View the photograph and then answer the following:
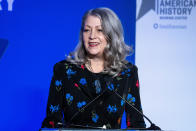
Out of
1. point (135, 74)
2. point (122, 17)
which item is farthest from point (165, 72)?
point (135, 74)

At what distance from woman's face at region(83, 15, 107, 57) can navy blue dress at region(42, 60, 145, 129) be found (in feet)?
0.37

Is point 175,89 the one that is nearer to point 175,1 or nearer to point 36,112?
point 175,1

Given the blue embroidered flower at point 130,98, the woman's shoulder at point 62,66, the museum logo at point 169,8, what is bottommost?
the blue embroidered flower at point 130,98

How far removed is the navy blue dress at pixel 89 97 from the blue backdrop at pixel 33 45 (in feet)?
2.33

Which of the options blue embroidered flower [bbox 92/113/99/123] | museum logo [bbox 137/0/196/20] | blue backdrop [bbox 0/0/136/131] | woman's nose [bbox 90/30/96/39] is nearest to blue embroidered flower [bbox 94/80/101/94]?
blue embroidered flower [bbox 92/113/99/123]

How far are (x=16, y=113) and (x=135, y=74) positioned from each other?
1.03m

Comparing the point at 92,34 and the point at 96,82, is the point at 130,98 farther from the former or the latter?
the point at 92,34

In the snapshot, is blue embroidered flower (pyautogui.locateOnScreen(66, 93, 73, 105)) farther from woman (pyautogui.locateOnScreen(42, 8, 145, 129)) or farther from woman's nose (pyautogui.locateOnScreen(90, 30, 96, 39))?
woman's nose (pyautogui.locateOnScreen(90, 30, 96, 39))

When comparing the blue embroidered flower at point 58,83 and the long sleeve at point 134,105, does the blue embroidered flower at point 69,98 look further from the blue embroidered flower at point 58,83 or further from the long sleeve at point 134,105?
the long sleeve at point 134,105

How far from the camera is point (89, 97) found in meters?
1.17

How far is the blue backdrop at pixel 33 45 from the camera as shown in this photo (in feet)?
6.22

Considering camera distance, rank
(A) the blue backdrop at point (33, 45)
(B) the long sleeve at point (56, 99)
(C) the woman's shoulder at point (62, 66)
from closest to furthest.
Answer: (B) the long sleeve at point (56, 99), (C) the woman's shoulder at point (62, 66), (A) the blue backdrop at point (33, 45)

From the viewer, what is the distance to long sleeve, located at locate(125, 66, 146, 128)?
117 cm

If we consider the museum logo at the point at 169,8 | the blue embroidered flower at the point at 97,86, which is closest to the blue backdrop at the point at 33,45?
the museum logo at the point at 169,8
